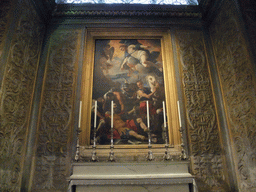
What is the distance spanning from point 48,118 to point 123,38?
255 centimetres

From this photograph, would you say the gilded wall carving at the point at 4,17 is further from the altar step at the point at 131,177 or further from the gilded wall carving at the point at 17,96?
the altar step at the point at 131,177

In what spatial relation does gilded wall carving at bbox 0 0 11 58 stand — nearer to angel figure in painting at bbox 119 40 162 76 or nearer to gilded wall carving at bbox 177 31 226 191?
angel figure in painting at bbox 119 40 162 76

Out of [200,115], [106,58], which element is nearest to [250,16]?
[200,115]

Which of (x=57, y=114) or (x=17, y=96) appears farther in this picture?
(x=57, y=114)

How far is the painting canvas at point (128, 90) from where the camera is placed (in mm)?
3930

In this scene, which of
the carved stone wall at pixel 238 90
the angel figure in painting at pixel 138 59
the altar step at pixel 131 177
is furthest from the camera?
the angel figure in painting at pixel 138 59

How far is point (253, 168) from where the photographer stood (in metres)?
3.09

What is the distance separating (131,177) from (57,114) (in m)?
2.04

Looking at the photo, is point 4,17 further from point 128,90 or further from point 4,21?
point 128,90

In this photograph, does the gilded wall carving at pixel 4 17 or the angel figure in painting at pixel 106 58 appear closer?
the gilded wall carving at pixel 4 17

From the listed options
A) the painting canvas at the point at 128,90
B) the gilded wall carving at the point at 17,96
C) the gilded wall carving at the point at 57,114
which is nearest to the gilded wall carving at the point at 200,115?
the painting canvas at the point at 128,90

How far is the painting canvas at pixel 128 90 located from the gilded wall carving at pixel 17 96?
1.29m

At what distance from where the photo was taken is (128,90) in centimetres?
424

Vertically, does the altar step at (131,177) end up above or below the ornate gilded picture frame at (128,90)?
below
